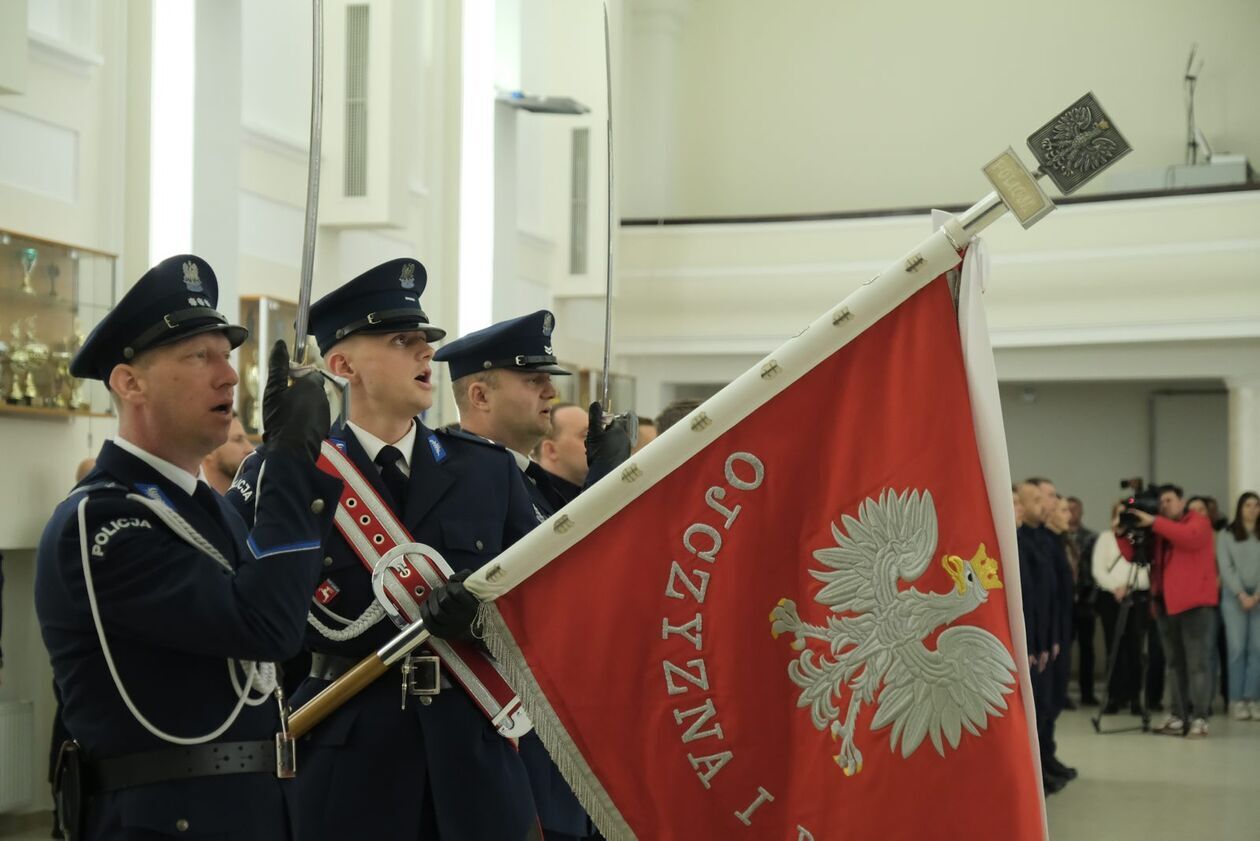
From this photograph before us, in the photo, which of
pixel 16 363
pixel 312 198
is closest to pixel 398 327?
pixel 312 198

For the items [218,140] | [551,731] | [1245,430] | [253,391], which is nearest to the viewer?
[551,731]

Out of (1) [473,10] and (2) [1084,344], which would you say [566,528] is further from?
(2) [1084,344]

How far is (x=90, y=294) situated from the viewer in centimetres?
638

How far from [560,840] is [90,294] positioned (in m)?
4.01

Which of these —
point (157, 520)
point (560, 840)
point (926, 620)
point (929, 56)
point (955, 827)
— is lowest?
point (560, 840)

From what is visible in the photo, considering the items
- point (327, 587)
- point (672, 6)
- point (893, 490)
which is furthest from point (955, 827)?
point (672, 6)

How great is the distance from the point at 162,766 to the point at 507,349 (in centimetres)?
A: 157

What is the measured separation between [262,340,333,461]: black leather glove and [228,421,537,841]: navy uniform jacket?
0.44 meters

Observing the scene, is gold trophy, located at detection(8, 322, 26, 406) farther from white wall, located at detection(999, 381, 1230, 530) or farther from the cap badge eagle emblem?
white wall, located at detection(999, 381, 1230, 530)

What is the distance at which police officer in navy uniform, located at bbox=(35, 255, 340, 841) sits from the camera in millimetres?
1987

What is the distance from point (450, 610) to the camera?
2.42 metres

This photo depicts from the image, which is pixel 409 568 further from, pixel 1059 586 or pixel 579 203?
pixel 579 203

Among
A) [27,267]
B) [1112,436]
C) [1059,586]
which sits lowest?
[1059,586]

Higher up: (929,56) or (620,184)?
(929,56)
